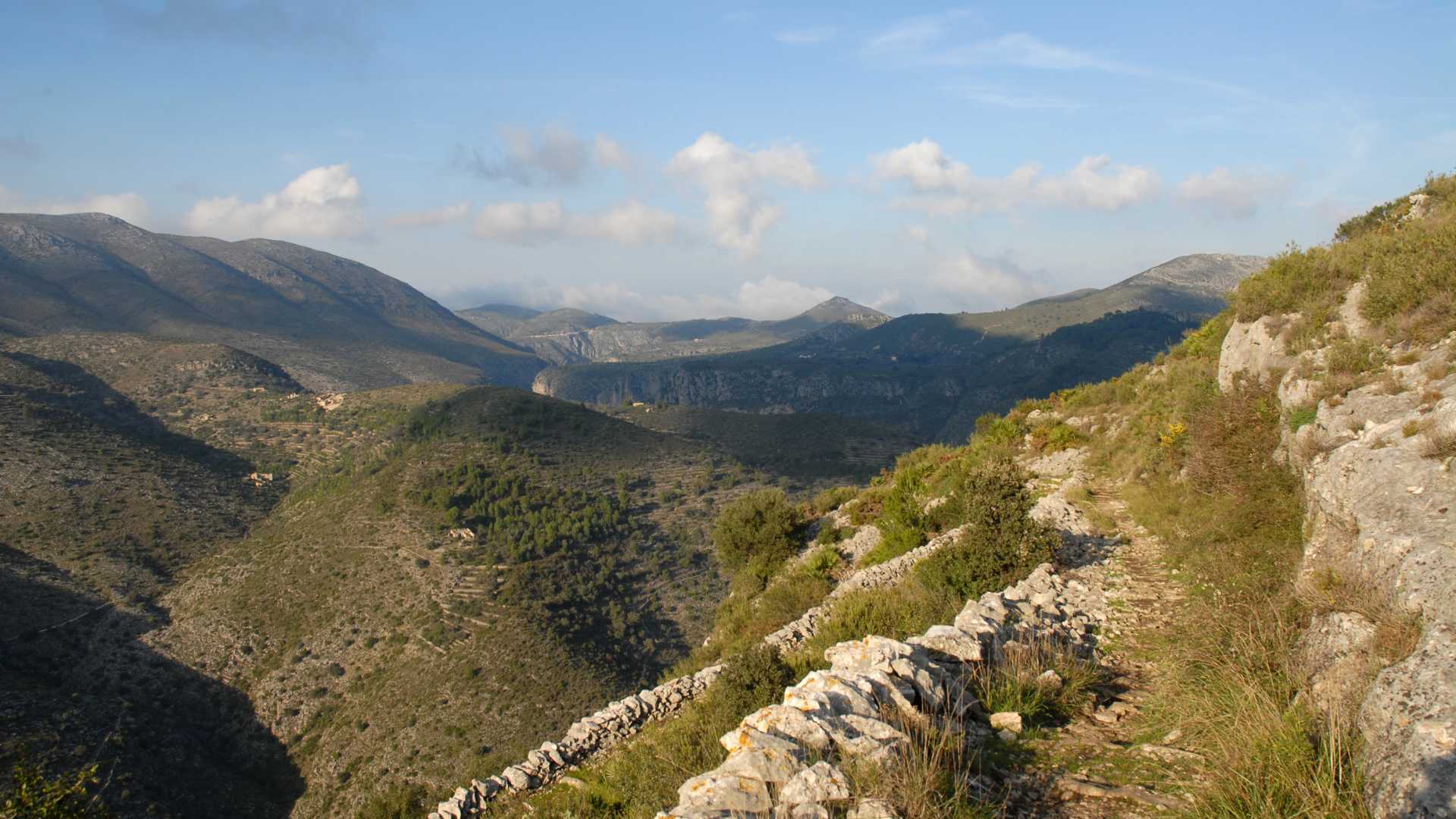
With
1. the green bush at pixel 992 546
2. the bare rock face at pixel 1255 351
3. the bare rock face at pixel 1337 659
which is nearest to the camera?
the bare rock face at pixel 1337 659

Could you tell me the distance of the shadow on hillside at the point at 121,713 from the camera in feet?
69.9

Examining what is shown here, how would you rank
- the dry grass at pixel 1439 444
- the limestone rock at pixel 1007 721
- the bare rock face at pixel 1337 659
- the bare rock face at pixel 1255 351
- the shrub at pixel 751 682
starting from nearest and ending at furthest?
the bare rock face at pixel 1337 659, the limestone rock at pixel 1007 721, the dry grass at pixel 1439 444, the shrub at pixel 751 682, the bare rock face at pixel 1255 351

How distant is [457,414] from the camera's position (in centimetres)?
5534

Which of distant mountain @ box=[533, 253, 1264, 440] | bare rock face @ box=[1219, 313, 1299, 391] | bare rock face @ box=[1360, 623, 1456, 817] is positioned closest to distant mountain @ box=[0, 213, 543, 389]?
distant mountain @ box=[533, 253, 1264, 440]

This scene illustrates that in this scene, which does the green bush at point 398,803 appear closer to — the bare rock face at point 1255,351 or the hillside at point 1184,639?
the hillside at point 1184,639

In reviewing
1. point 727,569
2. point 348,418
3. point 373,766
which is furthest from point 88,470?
point 727,569

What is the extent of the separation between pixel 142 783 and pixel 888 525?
2408 centimetres

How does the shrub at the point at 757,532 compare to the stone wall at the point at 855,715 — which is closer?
the stone wall at the point at 855,715

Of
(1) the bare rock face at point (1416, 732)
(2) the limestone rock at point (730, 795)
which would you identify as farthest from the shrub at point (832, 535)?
(1) the bare rock face at point (1416, 732)

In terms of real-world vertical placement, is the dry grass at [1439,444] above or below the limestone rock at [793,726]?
above

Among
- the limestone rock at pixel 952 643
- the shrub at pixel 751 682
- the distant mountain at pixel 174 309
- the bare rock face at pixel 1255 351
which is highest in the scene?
the distant mountain at pixel 174 309

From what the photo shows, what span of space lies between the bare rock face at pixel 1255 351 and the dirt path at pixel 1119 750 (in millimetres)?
4389

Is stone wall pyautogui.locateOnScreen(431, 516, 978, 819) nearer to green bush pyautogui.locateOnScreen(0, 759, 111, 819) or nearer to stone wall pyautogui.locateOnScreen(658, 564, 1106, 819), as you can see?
stone wall pyautogui.locateOnScreen(658, 564, 1106, 819)

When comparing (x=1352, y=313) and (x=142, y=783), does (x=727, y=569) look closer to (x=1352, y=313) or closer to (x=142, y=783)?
(x=1352, y=313)
